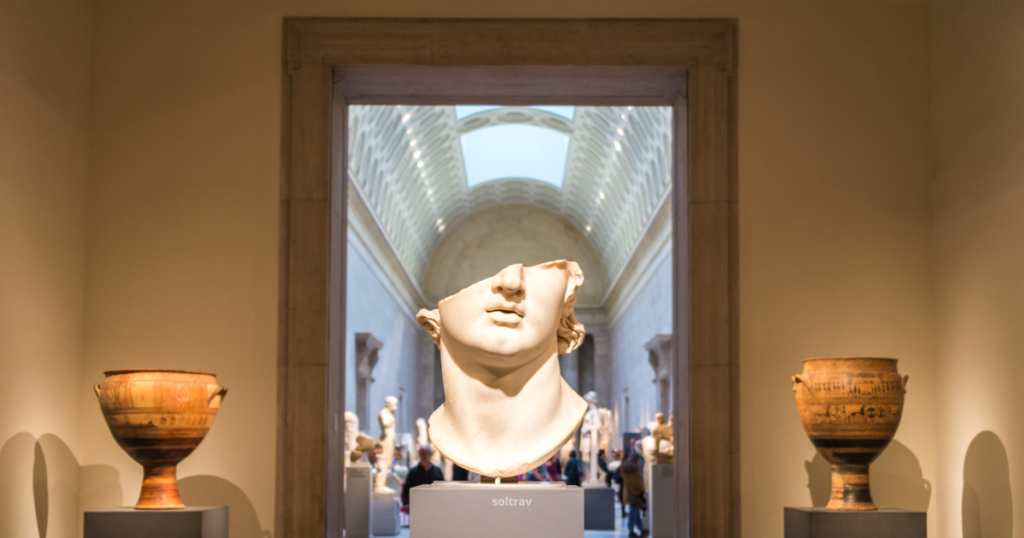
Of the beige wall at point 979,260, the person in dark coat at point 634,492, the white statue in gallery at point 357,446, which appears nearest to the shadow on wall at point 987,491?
the beige wall at point 979,260

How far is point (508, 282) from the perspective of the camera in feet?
16.8

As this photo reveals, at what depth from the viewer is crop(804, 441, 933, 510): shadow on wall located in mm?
7461

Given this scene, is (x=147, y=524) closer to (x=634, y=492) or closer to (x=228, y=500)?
(x=228, y=500)

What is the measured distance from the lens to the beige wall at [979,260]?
20.9 ft

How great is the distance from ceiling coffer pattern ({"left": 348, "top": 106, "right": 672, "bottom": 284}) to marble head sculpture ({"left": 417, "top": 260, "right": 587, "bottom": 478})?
36.5 feet

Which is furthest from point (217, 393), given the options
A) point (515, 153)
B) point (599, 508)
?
point (515, 153)

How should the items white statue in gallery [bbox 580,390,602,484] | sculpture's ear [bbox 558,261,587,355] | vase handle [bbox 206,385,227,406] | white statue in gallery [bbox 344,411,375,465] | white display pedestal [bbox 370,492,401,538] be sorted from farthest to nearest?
1. white statue in gallery [bbox 580,390,602,484]
2. white statue in gallery [bbox 344,411,375,465]
3. white display pedestal [bbox 370,492,401,538]
4. vase handle [bbox 206,385,227,406]
5. sculpture's ear [bbox 558,261,587,355]

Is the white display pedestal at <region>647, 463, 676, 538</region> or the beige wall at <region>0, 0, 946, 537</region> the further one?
the white display pedestal at <region>647, 463, 676, 538</region>

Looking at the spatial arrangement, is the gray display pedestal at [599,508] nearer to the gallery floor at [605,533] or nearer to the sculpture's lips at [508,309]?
the gallery floor at [605,533]

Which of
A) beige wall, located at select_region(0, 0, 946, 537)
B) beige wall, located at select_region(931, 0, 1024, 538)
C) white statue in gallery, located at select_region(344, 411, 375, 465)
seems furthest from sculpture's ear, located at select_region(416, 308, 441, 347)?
white statue in gallery, located at select_region(344, 411, 375, 465)

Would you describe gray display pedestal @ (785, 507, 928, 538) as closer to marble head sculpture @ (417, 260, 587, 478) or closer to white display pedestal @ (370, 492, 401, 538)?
marble head sculpture @ (417, 260, 587, 478)

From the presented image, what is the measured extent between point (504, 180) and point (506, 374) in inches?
781

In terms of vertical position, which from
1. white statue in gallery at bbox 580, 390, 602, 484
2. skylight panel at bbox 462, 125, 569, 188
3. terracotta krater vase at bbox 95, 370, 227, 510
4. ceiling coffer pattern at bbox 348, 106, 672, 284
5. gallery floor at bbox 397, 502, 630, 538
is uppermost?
skylight panel at bbox 462, 125, 569, 188

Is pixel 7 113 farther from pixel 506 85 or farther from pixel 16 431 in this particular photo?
pixel 506 85
